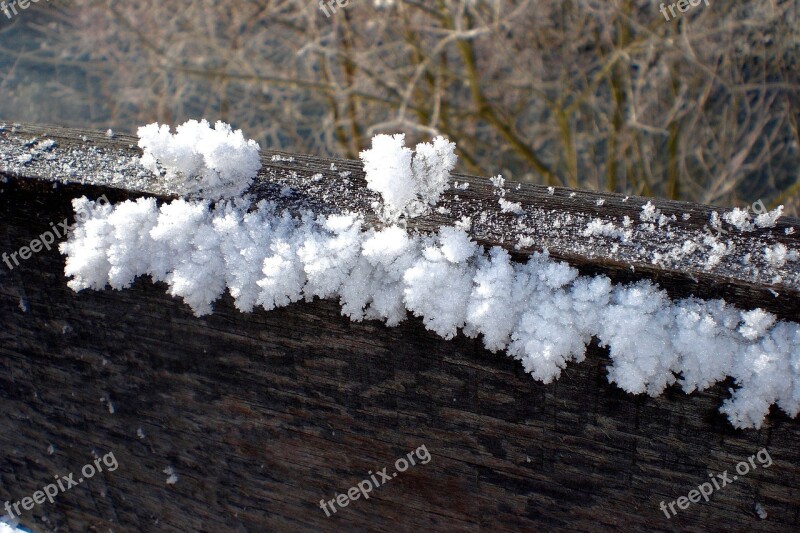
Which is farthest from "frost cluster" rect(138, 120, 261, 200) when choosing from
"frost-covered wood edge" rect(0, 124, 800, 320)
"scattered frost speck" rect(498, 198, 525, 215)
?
"scattered frost speck" rect(498, 198, 525, 215)

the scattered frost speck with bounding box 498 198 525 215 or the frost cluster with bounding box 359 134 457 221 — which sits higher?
the frost cluster with bounding box 359 134 457 221

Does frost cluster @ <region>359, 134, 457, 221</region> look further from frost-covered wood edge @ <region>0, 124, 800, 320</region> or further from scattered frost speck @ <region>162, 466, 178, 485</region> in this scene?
scattered frost speck @ <region>162, 466, 178, 485</region>

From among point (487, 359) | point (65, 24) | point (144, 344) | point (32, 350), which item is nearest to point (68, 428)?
point (32, 350)

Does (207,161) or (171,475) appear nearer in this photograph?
(207,161)

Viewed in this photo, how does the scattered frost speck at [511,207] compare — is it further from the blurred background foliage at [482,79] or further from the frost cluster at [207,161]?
the blurred background foliage at [482,79]

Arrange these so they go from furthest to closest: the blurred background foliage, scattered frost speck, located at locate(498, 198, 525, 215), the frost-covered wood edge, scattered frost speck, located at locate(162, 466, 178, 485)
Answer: the blurred background foliage → scattered frost speck, located at locate(162, 466, 178, 485) → scattered frost speck, located at locate(498, 198, 525, 215) → the frost-covered wood edge

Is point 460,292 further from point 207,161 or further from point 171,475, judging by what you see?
point 171,475

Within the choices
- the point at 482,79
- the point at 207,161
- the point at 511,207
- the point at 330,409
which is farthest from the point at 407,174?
the point at 482,79
